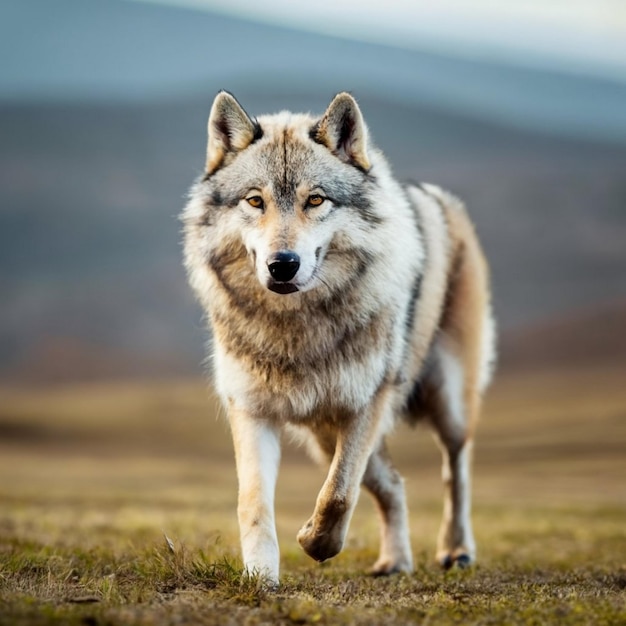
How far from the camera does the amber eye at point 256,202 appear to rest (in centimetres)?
489

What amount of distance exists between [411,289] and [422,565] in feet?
6.77

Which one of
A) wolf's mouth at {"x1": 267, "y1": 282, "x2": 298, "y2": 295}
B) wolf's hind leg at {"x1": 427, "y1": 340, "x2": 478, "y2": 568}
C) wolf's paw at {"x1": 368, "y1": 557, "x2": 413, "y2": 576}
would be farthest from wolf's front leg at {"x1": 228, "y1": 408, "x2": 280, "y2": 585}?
wolf's hind leg at {"x1": 427, "y1": 340, "x2": 478, "y2": 568}

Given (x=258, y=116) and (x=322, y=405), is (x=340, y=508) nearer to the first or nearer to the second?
(x=322, y=405)

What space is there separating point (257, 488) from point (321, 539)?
0.44 metres

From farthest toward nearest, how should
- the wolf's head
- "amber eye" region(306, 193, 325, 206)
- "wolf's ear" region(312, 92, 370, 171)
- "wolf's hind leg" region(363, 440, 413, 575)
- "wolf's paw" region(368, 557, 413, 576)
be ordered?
"wolf's hind leg" region(363, 440, 413, 575)
"wolf's paw" region(368, 557, 413, 576)
"wolf's ear" region(312, 92, 370, 171)
"amber eye" region(306, 193, 325, 206)
the wolf's head

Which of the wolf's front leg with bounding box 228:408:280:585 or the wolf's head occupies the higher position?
the wolf's head

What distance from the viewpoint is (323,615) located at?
3.58m

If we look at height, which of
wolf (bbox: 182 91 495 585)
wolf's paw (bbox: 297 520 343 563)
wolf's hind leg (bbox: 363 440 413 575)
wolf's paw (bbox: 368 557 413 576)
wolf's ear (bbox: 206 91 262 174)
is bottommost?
wolf's paw (bbox: 368 557 413 576)

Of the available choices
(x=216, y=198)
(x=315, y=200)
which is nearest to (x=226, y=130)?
(x=216, y=198)

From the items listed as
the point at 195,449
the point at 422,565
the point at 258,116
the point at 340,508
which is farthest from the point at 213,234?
the point at 195,449

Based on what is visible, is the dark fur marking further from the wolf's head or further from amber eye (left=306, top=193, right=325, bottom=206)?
amber eye (left=306, top=193, right=325, bottom=206)

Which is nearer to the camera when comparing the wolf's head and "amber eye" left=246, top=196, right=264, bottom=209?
the wolf's head

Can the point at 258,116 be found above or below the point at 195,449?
above

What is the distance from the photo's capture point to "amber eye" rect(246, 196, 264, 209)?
4895mm
